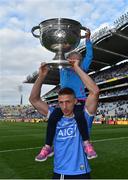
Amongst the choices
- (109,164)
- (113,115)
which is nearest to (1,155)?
(109,164)

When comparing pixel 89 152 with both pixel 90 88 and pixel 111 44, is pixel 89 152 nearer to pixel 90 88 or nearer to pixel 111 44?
pixel 90 88

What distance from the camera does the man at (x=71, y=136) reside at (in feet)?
12.5

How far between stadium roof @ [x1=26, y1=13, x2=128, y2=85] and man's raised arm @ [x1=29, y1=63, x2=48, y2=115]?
3662 centimetres

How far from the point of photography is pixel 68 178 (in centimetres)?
379

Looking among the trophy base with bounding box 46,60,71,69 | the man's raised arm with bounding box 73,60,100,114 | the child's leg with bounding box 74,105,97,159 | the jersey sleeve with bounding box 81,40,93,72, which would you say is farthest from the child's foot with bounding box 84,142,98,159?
the jersey sleeve with bounding box 81,40,93,72

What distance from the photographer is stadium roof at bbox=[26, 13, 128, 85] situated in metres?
47.5

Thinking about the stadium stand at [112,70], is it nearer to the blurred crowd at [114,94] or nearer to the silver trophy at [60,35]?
the blurred crowd at [114,94]

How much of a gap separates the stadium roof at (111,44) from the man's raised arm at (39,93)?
120 feet

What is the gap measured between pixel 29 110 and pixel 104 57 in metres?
44.1

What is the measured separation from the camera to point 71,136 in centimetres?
391

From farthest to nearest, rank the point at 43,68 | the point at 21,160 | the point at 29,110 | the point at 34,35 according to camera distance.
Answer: the point at 29,110 → the point at 21,160 → the point at 34,35 → the point at 43,68

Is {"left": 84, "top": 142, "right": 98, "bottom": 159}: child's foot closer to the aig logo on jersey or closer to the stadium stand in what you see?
the aig logo on jersey

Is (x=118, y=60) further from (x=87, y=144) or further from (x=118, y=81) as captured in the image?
(x=87, y=144)

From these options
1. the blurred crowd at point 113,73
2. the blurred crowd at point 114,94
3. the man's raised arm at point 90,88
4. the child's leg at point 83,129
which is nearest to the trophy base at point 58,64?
the man's raised arm at point 90,88
